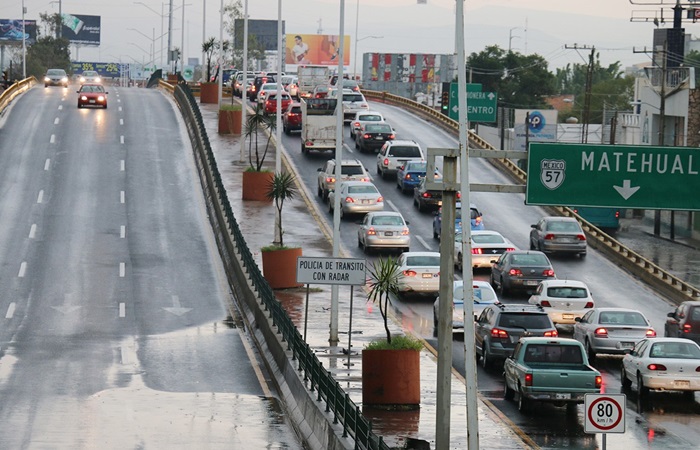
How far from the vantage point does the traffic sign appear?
26672 millimetres

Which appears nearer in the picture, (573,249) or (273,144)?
(573,249)

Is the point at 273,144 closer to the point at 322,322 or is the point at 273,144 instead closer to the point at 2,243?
the point at 2,243

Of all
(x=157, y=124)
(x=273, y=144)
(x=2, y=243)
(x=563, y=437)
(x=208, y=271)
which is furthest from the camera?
(x=157, y=124)

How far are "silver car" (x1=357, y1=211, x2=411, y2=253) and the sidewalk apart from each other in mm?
1442

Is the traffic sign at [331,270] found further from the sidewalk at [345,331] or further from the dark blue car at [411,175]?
the dark blue car at [411,175]

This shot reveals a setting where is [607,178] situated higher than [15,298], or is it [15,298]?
[607,178]

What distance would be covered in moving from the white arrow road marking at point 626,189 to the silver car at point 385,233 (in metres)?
25.7

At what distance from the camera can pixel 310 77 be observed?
104m

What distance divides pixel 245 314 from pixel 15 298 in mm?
6750

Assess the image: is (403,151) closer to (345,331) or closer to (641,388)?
(345,331)

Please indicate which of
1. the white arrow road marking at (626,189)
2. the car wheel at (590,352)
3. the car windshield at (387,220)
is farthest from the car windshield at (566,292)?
the white arrow road marking at (626,189)

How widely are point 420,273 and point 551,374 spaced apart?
47.6 feet

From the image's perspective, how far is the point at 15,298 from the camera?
37.7m

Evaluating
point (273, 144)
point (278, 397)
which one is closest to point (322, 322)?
point (278, 397)
